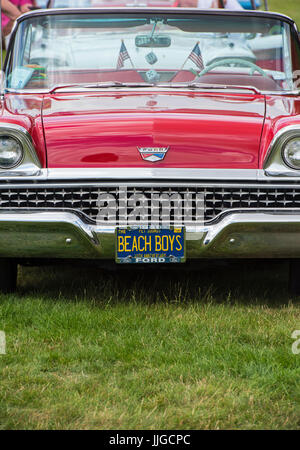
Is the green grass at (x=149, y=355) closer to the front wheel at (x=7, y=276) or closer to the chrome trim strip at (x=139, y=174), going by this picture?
the front wheel at (x=7, y=276)

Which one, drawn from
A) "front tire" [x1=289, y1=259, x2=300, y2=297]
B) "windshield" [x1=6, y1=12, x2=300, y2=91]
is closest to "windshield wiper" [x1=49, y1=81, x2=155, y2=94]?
"windshield" [x1=6, y1=12, x2=300, y2=91]

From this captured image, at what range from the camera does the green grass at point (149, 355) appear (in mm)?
2656

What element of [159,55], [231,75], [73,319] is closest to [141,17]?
[159,55]

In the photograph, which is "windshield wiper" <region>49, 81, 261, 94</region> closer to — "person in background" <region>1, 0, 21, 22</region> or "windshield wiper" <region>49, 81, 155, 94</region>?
"windshield wiper" <region>49, 81, 155, 94</region>

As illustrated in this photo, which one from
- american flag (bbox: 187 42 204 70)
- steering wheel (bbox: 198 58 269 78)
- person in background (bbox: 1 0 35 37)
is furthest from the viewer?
person in background (bbox: 1 0 35 37)

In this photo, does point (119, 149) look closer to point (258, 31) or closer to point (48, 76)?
point (48, 76)

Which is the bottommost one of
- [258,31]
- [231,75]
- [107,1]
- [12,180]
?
[12,180]

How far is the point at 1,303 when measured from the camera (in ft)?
13.6

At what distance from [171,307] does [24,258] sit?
2.83 feet

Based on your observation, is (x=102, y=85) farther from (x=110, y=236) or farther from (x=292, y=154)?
(x=292, y=154)

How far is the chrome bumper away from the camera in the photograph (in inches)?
148

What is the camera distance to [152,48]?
5027 mm

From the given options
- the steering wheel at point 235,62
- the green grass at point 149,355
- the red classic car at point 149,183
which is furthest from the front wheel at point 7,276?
the steering wheel at point 235,62

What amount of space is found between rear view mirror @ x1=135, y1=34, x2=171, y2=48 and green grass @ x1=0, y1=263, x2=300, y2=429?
1.60m
